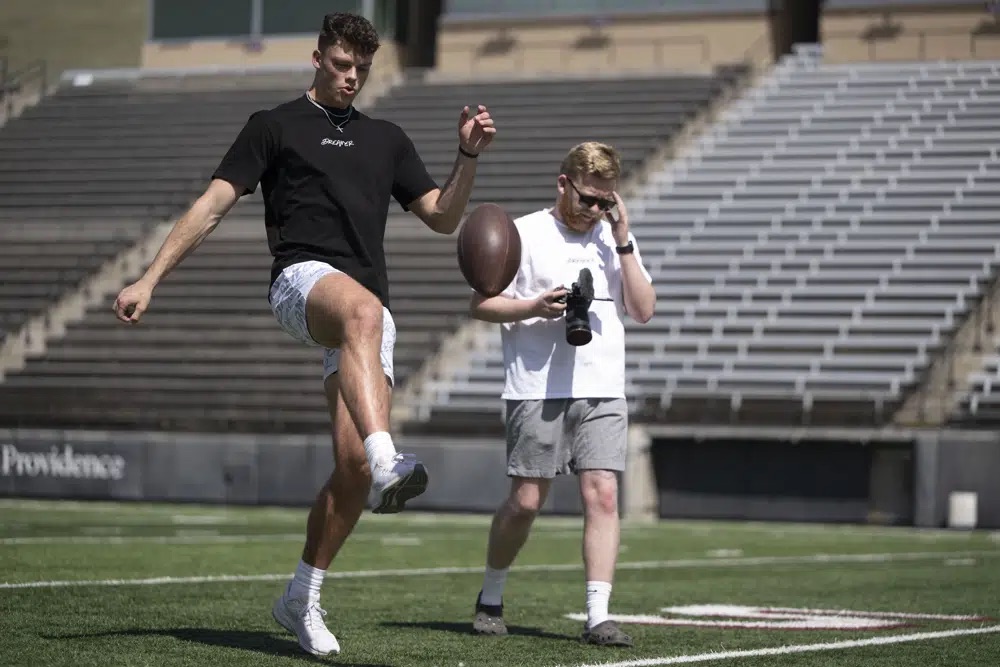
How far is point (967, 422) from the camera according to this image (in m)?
16.6

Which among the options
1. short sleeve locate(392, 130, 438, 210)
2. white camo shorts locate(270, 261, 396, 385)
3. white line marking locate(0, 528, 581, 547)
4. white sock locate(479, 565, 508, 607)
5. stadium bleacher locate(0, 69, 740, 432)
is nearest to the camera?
white camo shorts locate(270, 261, 396, 385)

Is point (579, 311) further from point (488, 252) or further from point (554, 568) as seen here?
point (554, 568)

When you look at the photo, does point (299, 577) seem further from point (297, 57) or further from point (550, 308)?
point (297, 57)

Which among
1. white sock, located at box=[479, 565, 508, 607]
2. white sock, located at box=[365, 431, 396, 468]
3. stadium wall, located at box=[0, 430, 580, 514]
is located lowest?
stadium wall, located at box=[0, 430, 580, 514]

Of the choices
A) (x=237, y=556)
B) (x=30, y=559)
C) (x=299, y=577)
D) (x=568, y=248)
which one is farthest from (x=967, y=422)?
(x=299, y=577)

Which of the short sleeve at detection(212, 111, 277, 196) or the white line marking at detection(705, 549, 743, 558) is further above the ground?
the short sleeve at detection(212, 111, 277, 196)

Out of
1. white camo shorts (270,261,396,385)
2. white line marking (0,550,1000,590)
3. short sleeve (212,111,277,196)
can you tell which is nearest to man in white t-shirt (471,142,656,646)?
Answer: white camo shorts (270,261,396,385)

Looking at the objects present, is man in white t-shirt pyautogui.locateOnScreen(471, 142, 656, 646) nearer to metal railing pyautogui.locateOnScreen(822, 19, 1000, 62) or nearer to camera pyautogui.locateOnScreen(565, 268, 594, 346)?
camera pyautogui.locateOnScreen(565, 268, 594, 346)

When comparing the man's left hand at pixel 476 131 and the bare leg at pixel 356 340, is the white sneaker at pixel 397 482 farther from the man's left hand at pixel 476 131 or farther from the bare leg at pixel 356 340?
the man's left hand at pixel 476 131

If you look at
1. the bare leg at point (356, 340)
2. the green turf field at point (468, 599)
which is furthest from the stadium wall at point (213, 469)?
A: the bare leg at point (356, 340)

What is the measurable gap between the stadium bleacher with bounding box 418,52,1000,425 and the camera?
1167cm

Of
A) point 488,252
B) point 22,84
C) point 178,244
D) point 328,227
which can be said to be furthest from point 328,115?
point 22,84

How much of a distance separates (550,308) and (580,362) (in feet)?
1.15

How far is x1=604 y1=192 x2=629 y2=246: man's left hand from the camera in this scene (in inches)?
230
